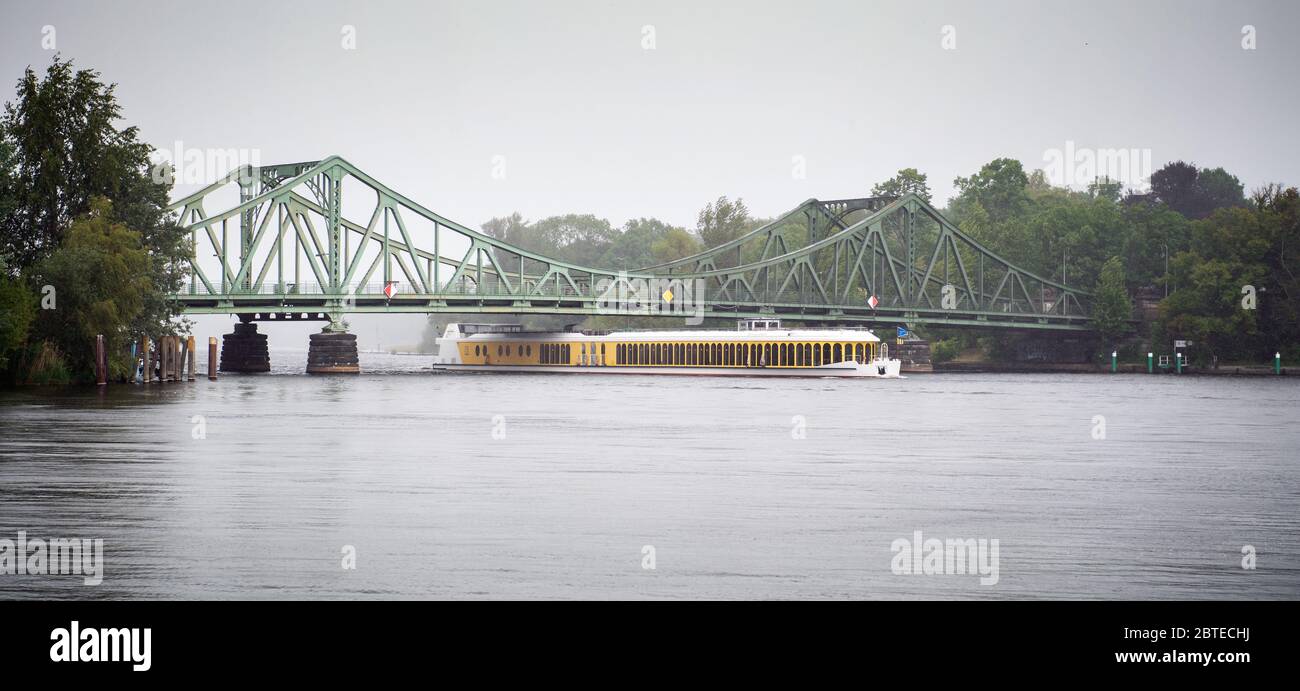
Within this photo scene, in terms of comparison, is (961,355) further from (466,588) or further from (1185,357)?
(466,588)

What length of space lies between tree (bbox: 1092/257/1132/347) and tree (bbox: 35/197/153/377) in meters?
96.6

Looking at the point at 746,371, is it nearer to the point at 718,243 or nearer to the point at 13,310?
the point at 13,310

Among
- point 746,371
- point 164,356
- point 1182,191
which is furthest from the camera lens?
point 1182,191

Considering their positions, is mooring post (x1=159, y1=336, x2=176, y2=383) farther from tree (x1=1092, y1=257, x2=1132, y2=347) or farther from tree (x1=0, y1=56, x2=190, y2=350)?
tree (x1=1092, y1=257, x2=1132, y2=347)

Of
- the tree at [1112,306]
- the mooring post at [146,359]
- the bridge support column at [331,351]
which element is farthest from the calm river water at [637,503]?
the tree at [1112,306]

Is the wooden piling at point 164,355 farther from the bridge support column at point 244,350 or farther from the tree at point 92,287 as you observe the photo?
the bridge support column at point 244,350

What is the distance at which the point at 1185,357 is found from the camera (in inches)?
4830

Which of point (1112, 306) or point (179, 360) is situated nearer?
point (179, 360)

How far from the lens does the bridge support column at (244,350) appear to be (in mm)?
107750

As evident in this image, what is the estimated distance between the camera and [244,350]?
354 ft

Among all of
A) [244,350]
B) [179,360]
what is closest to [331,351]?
[244,350]

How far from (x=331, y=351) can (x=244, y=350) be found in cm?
828

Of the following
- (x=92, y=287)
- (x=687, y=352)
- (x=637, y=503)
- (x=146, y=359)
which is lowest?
(x=637, y=503)
